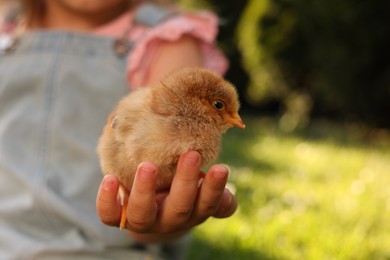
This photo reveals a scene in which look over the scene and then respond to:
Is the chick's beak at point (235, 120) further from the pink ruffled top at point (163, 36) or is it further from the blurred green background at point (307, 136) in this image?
the blurred green background at point (307, 136)

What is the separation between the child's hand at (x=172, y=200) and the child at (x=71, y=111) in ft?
1.56

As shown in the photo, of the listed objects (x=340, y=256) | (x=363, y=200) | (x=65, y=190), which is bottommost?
(x=65, y=190)

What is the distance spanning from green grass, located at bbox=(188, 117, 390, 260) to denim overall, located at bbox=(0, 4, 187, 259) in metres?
1.33

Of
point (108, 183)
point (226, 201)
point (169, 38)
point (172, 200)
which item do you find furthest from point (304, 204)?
point (108, 183)

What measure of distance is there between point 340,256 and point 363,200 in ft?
4.43

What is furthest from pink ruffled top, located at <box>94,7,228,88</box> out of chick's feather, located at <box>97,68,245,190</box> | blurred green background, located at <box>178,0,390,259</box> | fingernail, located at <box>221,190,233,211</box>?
chick's feather, located at <box>97,68,245,190</box>

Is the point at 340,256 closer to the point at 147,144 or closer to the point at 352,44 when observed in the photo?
the point at 147,144

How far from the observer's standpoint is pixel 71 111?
2248 mm

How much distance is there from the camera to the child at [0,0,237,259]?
213 cm

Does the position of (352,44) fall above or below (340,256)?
above

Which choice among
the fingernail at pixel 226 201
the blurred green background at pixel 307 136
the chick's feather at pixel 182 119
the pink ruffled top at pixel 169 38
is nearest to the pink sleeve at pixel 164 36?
the pink ruffled top at pixel 169 38

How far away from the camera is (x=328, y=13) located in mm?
8773

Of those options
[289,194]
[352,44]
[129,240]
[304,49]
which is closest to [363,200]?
[289,194]

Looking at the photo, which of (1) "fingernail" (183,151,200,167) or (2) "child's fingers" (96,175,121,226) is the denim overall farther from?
(1) "fingernail" (183,151,200,167)
